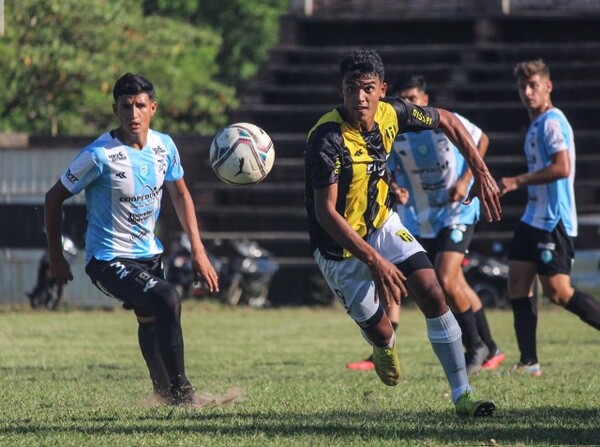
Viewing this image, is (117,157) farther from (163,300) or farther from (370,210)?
(370,210)

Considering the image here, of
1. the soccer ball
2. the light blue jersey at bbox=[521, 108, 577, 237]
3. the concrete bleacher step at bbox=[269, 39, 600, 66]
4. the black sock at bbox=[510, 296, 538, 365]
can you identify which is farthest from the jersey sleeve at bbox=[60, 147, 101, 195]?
the concrete bleacher step at bbox=[269, 39, 600, 66]

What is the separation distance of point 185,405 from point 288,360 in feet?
14.1

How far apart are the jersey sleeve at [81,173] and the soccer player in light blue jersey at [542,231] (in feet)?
12.1

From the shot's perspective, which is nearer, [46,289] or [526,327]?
[526,327]

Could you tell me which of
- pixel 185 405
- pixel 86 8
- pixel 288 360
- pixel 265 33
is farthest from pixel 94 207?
pixel 265 33

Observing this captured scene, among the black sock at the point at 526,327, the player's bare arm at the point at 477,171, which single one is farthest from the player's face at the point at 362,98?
the black sock at the point at 526,327

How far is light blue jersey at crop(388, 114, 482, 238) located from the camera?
1130cm

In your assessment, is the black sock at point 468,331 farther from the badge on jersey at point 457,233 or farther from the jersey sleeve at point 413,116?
the jersey sleeve at point 413,116

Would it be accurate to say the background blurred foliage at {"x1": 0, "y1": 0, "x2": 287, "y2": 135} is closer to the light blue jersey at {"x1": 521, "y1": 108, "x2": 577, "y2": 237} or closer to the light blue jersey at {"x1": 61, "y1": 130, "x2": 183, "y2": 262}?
the light blue jersey at {"x1": 521, "y1": 108, "x2": 577, "y2": 237}

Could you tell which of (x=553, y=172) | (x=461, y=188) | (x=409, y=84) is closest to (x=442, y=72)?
(x=409, y=84)

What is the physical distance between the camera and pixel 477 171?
8.13 meters

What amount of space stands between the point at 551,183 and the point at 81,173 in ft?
13.4

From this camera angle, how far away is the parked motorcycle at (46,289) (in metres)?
20.7

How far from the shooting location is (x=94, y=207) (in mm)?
8938
